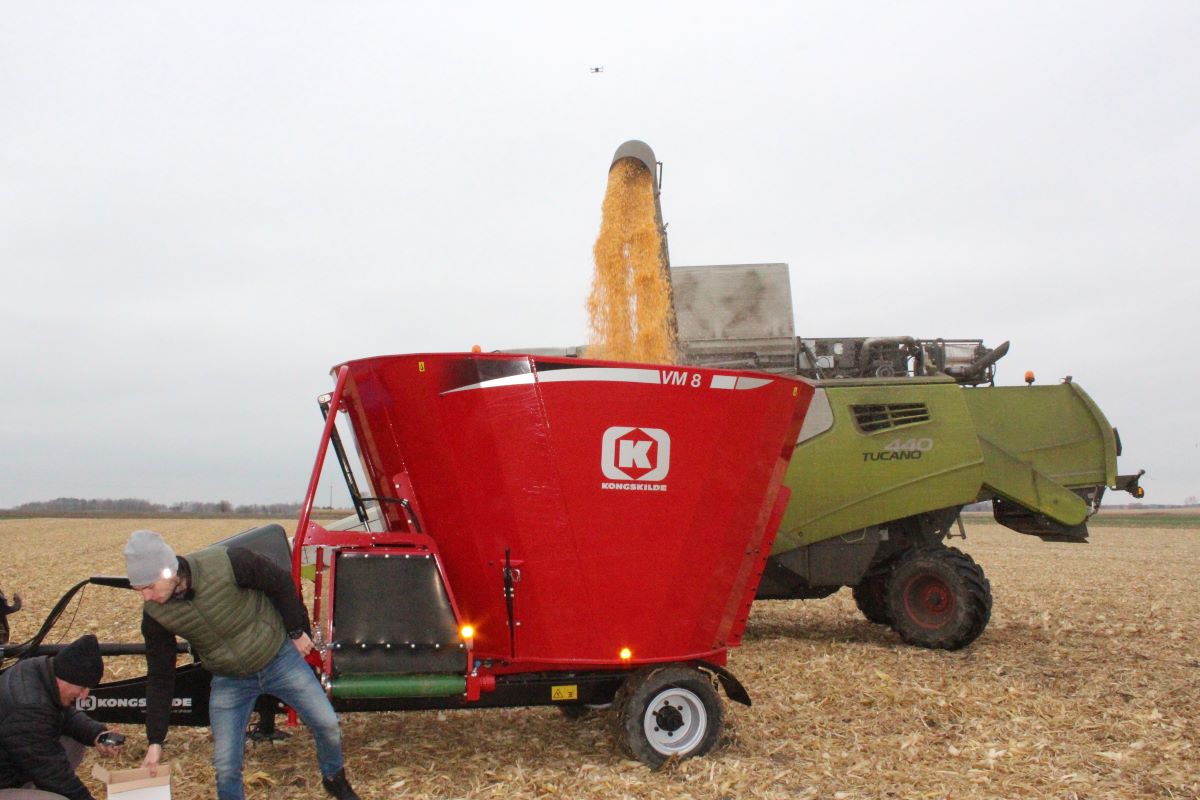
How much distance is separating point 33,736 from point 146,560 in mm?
766

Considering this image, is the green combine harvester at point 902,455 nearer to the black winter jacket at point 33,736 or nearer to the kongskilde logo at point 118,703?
the kongskilde logo at point 118,703

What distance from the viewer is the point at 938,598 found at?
9484 mm

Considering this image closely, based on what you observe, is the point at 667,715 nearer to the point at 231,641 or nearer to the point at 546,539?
the point at 546,539

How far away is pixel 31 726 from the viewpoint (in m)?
3.76

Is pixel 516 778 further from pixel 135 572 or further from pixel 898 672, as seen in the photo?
pixel 898 672

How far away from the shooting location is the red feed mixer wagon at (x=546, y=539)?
534cm

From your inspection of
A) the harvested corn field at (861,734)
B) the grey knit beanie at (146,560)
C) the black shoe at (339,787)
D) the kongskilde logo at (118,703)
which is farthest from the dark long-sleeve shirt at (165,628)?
the harvested corn field at (861,734)

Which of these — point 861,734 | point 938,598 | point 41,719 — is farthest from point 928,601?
point 41,719

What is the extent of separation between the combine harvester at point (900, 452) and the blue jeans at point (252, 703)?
17.1ft

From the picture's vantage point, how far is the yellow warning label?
5.68 metres

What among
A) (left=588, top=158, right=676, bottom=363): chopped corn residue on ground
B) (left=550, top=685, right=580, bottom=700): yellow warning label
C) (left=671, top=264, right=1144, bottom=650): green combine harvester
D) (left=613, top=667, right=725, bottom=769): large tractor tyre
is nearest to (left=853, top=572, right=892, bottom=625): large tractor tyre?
(left=671, top=264, right=1144, bottom=650): green combine harvester

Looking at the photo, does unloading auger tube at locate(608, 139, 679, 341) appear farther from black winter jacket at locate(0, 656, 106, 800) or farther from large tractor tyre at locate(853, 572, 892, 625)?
black winter jacket at locate(0, 656, 106, 800)

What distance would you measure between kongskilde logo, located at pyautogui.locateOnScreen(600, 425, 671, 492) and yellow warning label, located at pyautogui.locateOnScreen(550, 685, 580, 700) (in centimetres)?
124

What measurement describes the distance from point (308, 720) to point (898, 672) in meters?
5.39
